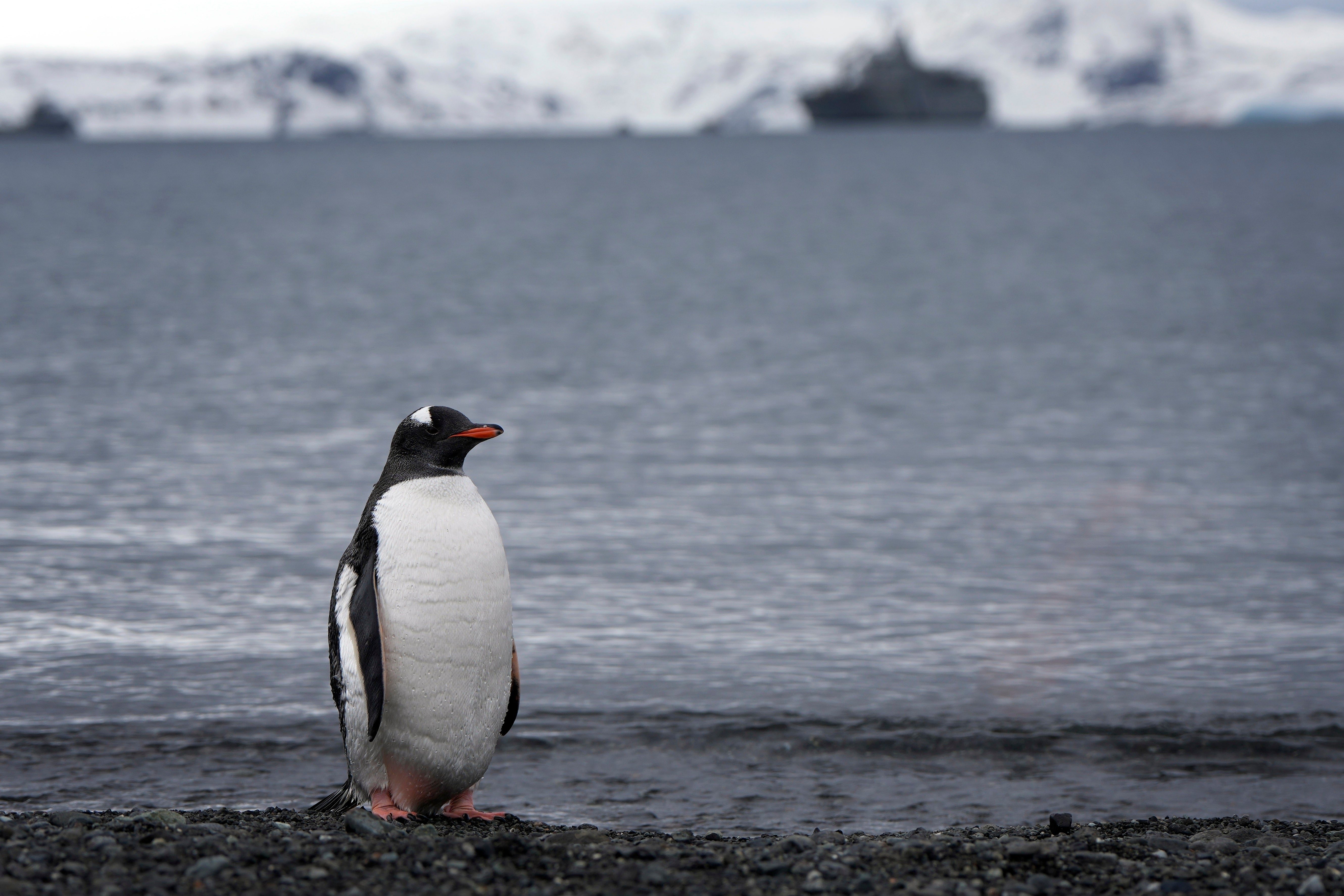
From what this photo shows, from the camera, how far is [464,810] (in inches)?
247

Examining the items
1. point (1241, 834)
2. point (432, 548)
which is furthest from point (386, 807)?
point (1241, 834)

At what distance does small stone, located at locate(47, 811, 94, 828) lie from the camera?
5.49 metres

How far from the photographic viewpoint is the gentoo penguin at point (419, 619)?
584cm

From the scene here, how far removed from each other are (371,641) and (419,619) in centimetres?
20

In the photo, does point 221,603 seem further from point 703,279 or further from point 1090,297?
point 703,279

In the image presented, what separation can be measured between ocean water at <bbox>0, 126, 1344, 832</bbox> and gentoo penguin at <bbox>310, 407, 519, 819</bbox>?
3.84 ft

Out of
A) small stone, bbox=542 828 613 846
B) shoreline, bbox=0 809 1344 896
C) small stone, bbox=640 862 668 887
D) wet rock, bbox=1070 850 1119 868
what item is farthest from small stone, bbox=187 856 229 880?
wet rock, bbox=1070 850 1119 868

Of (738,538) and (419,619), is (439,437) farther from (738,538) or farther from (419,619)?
(738,538)

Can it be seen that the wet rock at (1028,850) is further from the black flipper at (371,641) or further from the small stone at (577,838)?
the black flipper at (371,641)

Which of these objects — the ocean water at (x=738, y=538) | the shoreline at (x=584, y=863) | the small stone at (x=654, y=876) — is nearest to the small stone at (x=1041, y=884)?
the shoreline at (x=584, y=863)

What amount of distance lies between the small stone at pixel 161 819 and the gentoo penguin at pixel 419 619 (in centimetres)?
74

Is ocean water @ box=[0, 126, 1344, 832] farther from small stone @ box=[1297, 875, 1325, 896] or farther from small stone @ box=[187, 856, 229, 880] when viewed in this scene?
small stone @ box=[187, 856, 229, 880]

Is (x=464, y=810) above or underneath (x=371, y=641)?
underneath

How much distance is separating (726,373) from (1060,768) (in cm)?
1657
